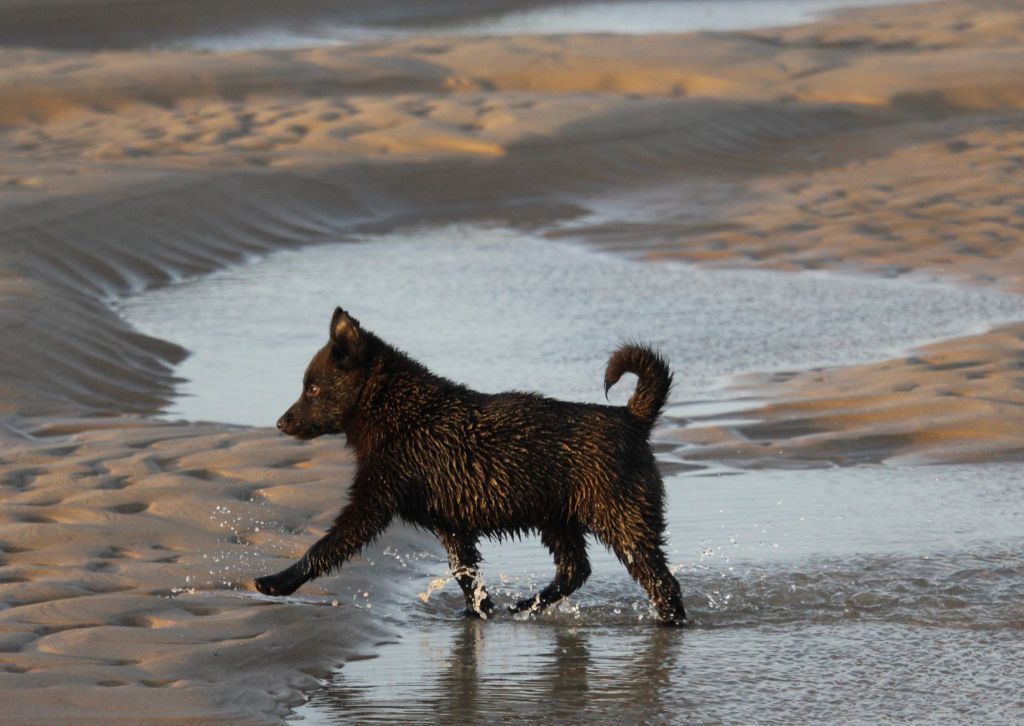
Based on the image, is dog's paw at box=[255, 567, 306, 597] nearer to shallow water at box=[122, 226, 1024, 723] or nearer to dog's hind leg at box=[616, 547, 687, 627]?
shallow water at box=[122, 226, 1024, 723]

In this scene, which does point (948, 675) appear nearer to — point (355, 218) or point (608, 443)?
point (608, 443)

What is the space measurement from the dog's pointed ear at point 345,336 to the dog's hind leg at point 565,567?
0.92m

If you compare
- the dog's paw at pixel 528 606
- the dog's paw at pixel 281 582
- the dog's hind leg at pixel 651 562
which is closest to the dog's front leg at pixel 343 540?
the dog's paw at pixel 281 582

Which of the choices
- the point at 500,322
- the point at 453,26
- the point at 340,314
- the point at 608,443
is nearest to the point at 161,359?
the point at 500,322

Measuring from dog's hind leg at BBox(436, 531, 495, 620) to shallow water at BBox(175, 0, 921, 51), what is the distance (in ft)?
68.1

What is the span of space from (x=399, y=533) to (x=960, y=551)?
2.16 meters

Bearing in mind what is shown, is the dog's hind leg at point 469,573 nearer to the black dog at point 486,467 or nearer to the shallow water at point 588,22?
the black dog at point 486,467

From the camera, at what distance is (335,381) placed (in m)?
6.05

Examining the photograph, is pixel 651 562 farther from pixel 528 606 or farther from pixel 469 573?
pixel 469 573

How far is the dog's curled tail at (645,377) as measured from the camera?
576 cm

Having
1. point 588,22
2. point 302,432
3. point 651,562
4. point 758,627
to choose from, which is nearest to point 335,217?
point 302,432

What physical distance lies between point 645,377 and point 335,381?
1.10m

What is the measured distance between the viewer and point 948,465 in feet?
25.5

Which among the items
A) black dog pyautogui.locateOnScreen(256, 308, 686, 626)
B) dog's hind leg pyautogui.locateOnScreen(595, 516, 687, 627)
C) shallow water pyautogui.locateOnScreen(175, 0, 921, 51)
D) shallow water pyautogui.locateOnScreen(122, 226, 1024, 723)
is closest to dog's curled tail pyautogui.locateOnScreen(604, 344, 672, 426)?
black dog pyautogui.locateOnScreen(256, 308, 686, 626)
